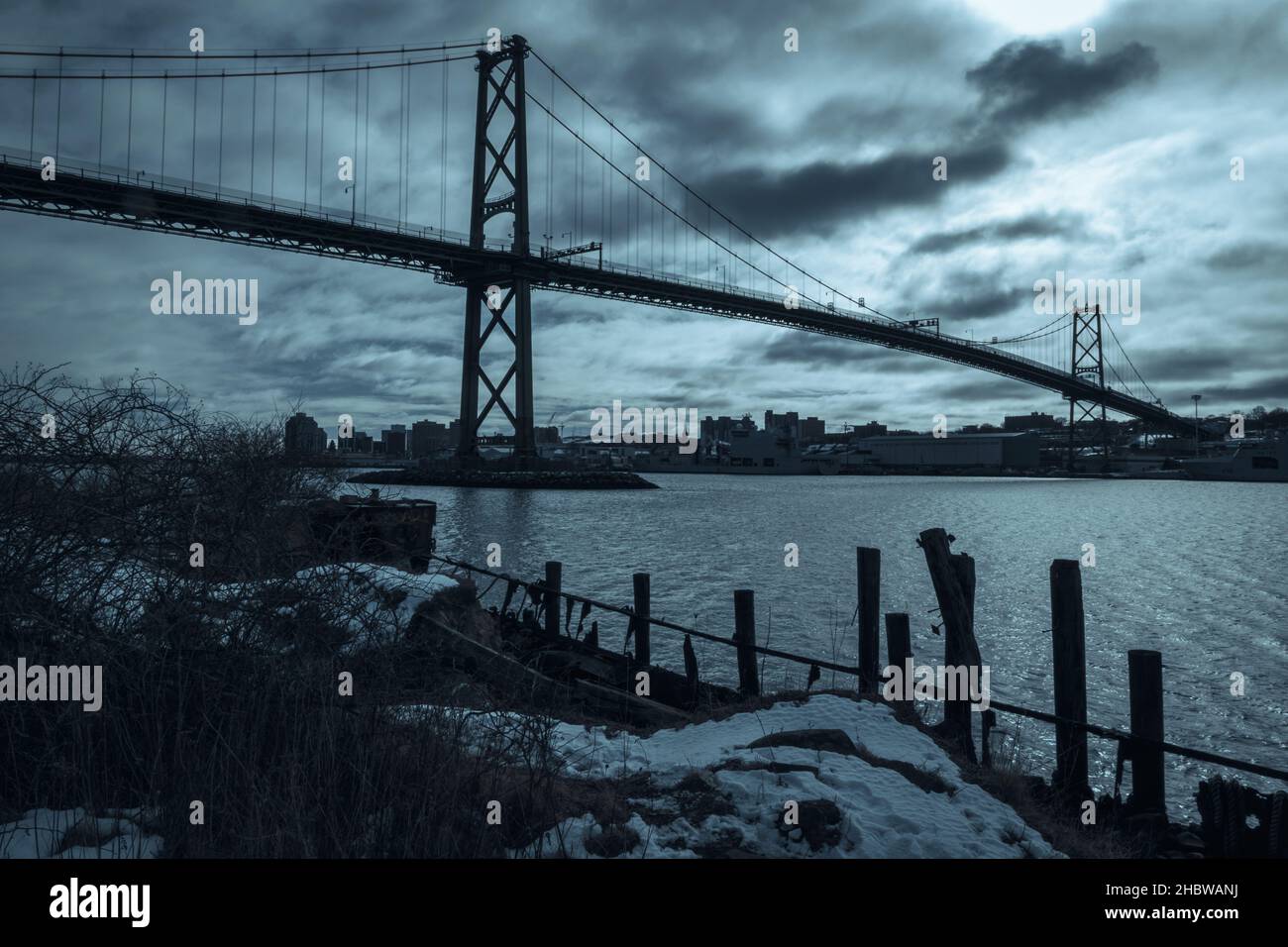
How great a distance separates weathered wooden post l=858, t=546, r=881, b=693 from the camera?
7.96 m

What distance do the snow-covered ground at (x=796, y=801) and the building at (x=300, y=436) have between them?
6647mm

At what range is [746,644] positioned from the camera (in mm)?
8141

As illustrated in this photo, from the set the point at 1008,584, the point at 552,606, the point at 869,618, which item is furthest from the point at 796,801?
the point at 1008,584

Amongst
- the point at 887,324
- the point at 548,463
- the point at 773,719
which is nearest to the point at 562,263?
the point at 548,463

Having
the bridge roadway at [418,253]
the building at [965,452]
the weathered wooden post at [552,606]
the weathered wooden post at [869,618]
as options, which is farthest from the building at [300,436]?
the building at [965,452]

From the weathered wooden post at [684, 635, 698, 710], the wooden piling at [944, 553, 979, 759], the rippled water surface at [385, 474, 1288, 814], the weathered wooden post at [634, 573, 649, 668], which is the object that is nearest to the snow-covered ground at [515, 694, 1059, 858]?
the wooden piling at [944, 553, 979, 759]

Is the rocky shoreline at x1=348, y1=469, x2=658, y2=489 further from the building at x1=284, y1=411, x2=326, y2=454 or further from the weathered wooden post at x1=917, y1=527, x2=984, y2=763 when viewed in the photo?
the weathered wooden post at x1=917, y1=527, x2=984, y2=763

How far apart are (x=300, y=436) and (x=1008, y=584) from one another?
667 inches

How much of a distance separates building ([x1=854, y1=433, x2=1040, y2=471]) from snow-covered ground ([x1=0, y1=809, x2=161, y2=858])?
122 m

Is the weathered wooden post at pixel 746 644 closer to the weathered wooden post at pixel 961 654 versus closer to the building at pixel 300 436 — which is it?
the weathered wooden post at pixel 961 654

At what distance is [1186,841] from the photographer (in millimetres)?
5719

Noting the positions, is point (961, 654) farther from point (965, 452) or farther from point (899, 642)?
point (965, 452)

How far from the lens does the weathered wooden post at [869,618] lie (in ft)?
26.1
